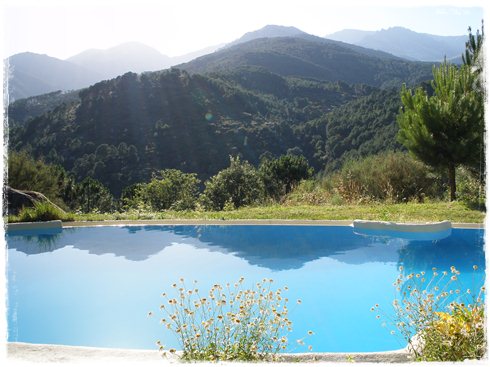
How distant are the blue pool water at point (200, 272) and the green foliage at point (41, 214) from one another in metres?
0.82

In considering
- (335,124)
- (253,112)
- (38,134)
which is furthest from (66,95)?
(335,124)

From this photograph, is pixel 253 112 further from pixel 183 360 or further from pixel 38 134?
pixel 183 360

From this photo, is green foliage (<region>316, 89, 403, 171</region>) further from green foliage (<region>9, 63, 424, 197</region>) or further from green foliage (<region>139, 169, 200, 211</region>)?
green foliage (<region>139, 169, 200, 211</region>)

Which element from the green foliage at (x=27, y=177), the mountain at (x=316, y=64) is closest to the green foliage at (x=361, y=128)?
the green foliage at (x=27, y=177)

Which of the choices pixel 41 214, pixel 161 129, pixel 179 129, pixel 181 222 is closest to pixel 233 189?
pixel 181 222

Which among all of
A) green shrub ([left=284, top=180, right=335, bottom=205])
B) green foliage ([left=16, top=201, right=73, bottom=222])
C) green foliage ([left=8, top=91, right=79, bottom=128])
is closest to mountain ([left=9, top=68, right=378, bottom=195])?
green foliage ([left=8, top=91, right=79, bottom=128])

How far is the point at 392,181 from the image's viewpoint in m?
16.4

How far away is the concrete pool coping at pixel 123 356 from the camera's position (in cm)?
336

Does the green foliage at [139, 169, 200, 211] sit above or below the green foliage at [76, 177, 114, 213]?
above

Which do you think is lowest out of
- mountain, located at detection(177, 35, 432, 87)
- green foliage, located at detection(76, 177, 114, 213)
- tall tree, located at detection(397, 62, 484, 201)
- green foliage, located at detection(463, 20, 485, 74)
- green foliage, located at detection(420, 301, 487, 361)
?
green foliage, located at detection(76, 177, 114, 213)

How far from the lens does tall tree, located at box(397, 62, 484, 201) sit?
12.9 meters

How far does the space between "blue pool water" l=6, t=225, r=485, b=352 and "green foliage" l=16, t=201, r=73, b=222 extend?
820 millimetres

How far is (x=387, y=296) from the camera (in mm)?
A: 6652

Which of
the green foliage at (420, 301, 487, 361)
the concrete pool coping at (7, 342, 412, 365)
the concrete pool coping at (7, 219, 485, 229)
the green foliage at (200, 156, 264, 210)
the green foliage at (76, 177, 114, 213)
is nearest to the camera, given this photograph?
the green foliage at (420, 301, 487, 361)
